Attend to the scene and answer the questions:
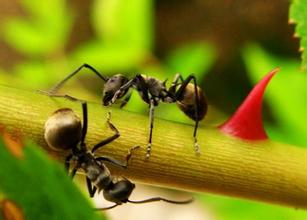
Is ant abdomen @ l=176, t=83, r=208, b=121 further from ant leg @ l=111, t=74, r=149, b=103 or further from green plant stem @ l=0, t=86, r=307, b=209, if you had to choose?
green plant stem @ l=0, t=86, r=307, b=209

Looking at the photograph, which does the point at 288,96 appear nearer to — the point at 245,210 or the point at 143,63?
the point at 245,210

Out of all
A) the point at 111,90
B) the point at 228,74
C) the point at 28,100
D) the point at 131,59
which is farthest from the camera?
the point at 228,74

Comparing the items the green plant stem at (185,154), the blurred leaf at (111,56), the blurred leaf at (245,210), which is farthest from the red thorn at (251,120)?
the blurred leaf at (111,56)

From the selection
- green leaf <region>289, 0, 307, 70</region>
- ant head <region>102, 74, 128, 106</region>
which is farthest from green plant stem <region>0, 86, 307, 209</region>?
ant head <region>102, 74, 128, 106</region>

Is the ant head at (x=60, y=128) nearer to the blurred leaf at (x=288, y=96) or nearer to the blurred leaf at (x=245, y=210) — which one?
the blurred leaf at (x=245, y=210)

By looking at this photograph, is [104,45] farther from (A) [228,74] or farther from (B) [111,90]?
(A) [228,74]

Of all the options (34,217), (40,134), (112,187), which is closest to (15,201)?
(34,217)
